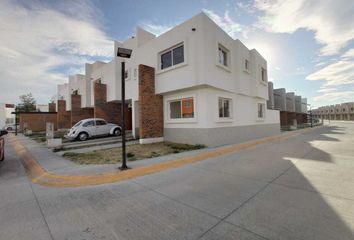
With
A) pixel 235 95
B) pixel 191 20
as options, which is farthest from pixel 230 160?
pixel 191 20

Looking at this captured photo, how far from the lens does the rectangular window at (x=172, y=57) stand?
449 inches

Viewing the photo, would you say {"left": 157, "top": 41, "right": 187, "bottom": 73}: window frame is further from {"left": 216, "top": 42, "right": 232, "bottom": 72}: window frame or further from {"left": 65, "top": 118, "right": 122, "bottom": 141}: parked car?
{"left": 65, "top": 118, "right": 122, "bottom": 141}: parked car

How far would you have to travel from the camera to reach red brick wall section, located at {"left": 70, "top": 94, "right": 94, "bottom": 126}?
2433 cm

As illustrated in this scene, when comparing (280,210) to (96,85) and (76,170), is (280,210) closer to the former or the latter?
(76,170)

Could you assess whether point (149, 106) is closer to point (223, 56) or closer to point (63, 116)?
point (223, 56)

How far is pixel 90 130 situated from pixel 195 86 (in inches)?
403

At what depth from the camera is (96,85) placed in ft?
60.3

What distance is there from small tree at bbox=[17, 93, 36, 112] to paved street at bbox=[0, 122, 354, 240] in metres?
53.8

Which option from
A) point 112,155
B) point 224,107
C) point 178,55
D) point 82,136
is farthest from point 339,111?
point 112,155

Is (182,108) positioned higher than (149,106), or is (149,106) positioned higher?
(149,106)

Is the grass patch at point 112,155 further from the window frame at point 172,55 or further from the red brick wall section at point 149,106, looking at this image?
the window frame at point 172,55

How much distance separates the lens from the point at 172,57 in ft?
39.0

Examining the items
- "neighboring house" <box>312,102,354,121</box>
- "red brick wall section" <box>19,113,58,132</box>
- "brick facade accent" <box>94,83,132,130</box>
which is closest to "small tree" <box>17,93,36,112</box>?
"red brick wall section" <box>19,113,58,132</box>

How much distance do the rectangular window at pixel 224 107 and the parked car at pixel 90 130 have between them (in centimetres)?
999
